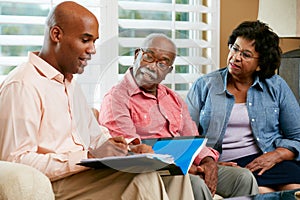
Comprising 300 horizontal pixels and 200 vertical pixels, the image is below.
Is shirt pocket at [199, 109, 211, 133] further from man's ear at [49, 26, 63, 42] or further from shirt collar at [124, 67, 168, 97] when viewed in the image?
man's ear at [49, 26, 63, 42]

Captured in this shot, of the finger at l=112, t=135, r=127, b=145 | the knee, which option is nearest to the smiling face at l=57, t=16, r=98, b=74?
the finger at l=112, t=135, r=127, b=145

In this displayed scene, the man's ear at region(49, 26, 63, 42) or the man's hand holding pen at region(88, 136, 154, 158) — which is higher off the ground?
the man's ear at region(49, 26, 63, 42)

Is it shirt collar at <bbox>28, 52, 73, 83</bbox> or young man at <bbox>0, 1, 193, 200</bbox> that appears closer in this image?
young man at <bbox>0, 1, 193, 200</bbox>

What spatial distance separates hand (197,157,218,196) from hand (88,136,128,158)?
59 centimetres

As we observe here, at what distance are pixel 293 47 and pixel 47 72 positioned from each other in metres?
2.34

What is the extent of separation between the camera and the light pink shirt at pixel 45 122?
1.91 m

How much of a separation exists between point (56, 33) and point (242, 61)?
1.13 m

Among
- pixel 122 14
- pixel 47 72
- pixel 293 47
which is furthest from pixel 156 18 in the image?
pixel 47 72

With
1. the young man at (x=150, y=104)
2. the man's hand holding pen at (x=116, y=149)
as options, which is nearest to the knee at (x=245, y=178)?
the young man at (x=150, y=104)

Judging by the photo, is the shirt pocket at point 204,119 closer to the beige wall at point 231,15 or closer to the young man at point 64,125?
the young man at point 64,125

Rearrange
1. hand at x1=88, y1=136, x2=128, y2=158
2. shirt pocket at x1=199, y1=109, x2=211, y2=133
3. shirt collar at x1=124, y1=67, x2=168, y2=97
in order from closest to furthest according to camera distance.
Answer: hand at x1=88, y1=136, x2=128, y2=158 < shirt collar at x1=124, y1=67, x2=168, y2=97 < shirt pocket at x1=199, y1=109, x2=211, y2=133

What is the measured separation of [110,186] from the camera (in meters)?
1.97

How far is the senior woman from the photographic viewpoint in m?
2.80

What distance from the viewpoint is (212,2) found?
359cm
